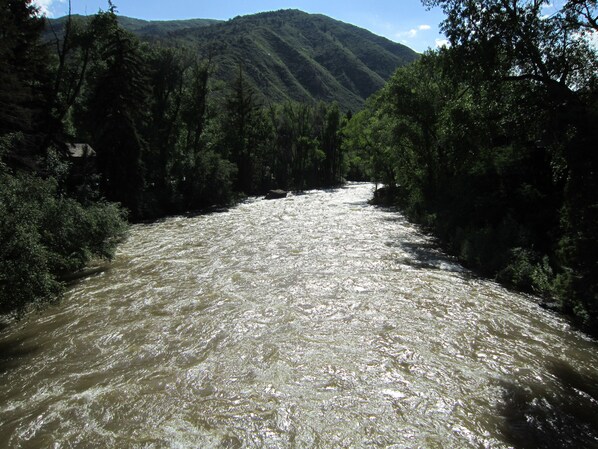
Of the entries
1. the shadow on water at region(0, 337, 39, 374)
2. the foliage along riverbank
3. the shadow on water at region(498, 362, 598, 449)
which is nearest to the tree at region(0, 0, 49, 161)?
the shadow on water at region(0, 337, 39, 374)

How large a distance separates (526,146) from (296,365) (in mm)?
13557

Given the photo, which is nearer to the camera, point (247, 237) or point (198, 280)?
point (198, 280)

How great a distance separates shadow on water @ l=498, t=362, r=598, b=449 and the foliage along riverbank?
2713 mm

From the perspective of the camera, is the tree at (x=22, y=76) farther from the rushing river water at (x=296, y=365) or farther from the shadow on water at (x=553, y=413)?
the shadow on water at (x=553, y=413)

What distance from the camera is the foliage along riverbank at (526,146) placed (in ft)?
26.9

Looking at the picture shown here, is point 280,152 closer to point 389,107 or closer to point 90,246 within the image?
point 389,107

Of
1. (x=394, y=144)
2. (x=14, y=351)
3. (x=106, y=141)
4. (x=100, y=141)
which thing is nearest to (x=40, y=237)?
(x=14, y=351)

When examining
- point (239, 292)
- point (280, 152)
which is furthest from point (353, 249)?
point (280, 152)

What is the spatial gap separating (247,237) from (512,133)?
587 inches

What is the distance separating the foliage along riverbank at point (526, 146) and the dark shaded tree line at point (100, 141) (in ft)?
39.0


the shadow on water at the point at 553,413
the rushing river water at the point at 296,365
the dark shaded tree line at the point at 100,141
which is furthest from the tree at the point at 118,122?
the shadow on water at the point at 553,413

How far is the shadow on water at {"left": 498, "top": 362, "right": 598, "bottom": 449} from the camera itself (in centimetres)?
577

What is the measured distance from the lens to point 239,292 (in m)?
12.4

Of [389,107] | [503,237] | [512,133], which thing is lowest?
[503,237]
